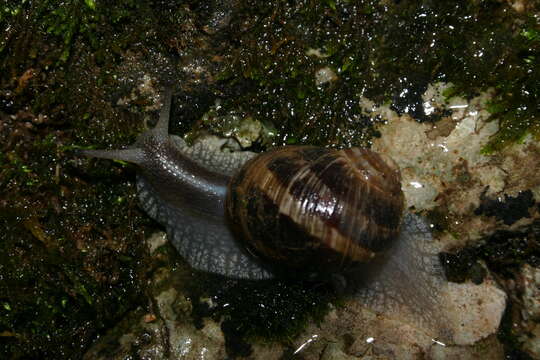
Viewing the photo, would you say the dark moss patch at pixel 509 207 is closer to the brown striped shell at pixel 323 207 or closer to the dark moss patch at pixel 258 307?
the brown striped shell at pixel 323 207

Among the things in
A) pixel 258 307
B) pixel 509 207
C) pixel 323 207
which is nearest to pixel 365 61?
pixel 323 207

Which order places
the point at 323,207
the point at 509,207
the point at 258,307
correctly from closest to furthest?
the point at 323,207 < the point at 509,207 < the point at 258,307

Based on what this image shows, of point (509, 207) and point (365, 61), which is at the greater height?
point (365, 61)

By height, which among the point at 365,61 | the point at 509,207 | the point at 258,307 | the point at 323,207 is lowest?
the point at 258,307

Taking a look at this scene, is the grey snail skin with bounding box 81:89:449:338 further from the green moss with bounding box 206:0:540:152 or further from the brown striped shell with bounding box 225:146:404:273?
the green moss with bounding box 206:0:540:152

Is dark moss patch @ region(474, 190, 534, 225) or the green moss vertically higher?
the green moss

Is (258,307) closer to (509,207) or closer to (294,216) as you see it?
(294,216)

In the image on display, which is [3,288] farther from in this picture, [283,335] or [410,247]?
[410,247]

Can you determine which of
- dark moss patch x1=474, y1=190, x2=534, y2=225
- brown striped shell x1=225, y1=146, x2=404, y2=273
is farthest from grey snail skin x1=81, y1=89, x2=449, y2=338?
dark moss patch x1=474, y1=190, x2=534, y2=225
